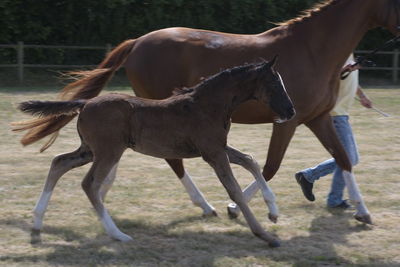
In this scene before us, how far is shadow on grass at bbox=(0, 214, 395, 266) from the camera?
4.51 metres

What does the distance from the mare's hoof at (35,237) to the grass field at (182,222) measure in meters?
0.05

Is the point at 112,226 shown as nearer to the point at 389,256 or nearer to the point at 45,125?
the point at 45,125

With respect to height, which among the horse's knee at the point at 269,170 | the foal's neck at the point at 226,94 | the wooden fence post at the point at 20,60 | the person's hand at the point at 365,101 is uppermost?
the foal's neck at the point at 226,94

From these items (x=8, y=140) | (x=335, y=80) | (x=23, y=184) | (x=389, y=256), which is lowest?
(x=8, y=140)

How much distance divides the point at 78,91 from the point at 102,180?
1.34 m

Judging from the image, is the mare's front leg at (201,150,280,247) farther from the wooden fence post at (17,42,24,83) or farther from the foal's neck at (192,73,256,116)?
the wooden fence post at (17,42,24,83)

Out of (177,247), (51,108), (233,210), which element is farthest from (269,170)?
(51,108)

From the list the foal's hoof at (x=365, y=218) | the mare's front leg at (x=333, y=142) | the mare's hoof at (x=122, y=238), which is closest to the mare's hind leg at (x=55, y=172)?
the mare's hoof at (x=122, y=238)

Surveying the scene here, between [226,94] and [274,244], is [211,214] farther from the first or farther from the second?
[226,94]

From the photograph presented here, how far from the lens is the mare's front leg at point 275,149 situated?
5574mm

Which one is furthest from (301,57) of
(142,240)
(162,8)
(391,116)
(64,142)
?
(162,8)

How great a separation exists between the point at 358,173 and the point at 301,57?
231 cm

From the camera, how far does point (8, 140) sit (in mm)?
9141

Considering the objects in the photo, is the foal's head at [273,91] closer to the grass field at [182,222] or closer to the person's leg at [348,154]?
the grass field at [182,222]
